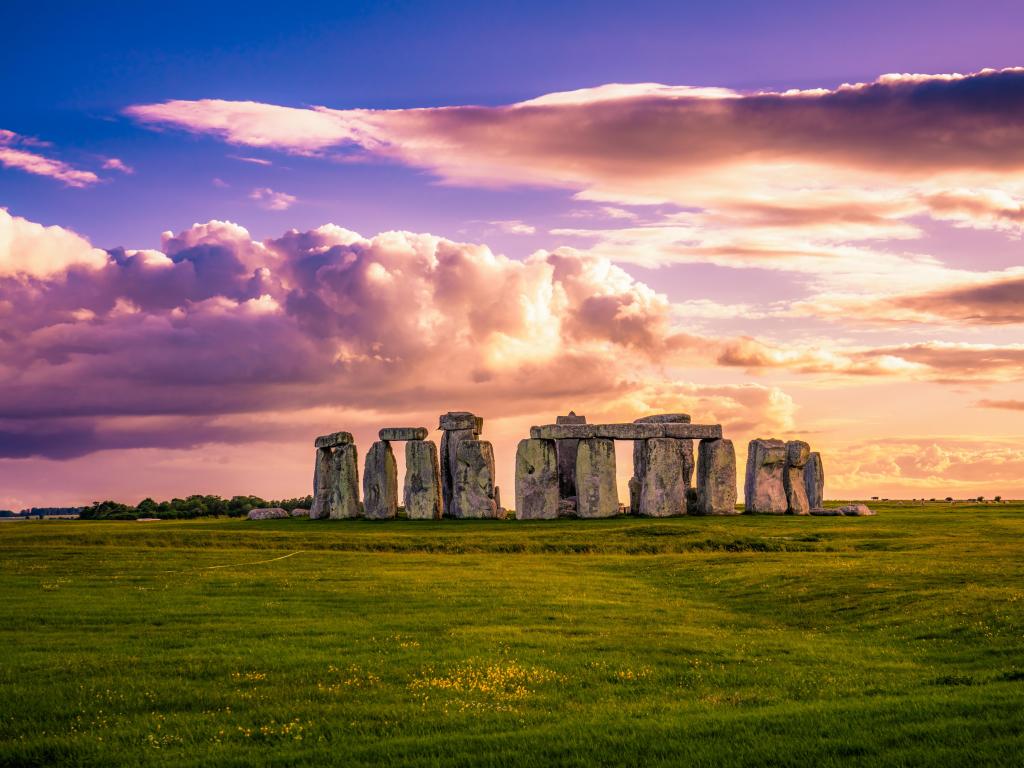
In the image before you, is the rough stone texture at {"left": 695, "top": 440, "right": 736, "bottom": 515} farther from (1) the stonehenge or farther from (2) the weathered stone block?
(2) the weathered stone block

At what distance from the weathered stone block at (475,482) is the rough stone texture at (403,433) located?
9.10ft

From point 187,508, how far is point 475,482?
90.6 feet

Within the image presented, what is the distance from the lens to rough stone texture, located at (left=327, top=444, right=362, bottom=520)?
63000mm

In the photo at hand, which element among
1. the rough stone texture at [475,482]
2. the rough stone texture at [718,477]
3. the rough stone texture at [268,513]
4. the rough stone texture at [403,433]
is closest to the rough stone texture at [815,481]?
the rough stone texture at [718,477]

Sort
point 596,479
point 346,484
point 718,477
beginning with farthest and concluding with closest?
point 346,484, point 718,477, point 596,479

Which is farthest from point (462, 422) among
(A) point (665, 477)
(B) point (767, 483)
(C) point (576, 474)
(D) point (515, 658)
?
(D) point (515, 658)

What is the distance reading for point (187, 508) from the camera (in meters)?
76.8

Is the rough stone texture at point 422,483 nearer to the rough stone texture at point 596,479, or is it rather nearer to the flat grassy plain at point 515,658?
the rough stone texture at point 596,479

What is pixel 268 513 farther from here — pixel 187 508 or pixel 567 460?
pixel 567 460

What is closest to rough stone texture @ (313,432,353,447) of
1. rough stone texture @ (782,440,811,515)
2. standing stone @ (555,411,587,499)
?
standing stone @ (555,411,587,499)

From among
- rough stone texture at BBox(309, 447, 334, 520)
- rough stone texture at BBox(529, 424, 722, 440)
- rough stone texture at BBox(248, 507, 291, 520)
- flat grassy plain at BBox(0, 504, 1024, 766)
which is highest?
rough stone texture at BBox(529, 424, 722, 440)

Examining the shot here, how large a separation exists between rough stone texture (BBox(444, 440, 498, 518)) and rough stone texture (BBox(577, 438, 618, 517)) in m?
5.33

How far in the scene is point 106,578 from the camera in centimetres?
3466

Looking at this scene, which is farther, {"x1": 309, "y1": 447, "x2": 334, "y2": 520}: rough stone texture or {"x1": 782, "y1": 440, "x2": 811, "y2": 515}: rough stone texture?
{"x1": 309, "y1": 447, "x2": 334, "y2": 520}: rough stone texture
